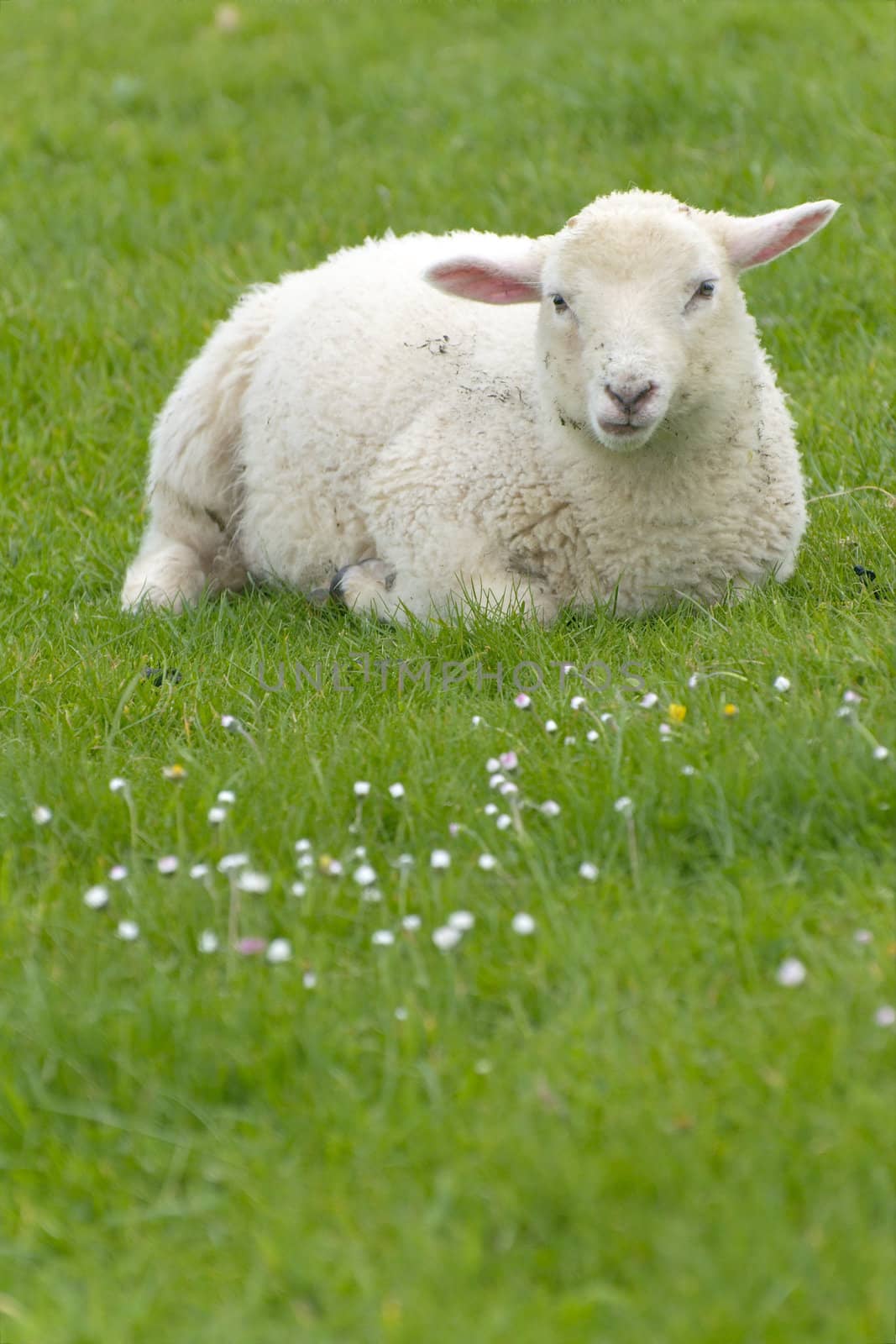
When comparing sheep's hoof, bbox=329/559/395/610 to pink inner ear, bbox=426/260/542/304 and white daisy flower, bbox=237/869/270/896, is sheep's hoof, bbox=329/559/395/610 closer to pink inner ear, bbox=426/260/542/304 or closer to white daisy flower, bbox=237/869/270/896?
pink inner ear, bbox=426/260/542/304

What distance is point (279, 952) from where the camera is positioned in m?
2.95

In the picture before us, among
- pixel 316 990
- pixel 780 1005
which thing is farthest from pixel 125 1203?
pixel 780 1005

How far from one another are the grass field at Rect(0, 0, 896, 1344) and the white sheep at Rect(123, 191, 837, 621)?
8.8 inches

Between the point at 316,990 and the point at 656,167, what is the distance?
5.62 m

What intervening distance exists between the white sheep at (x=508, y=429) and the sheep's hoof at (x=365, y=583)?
12mm

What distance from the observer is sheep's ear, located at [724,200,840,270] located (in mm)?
4605

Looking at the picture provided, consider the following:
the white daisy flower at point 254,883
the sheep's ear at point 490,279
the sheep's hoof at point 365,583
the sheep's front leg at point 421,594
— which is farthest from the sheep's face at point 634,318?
the white daisy flower at point 254,883

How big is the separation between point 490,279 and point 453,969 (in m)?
2.41

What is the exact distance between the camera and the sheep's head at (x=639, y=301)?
167 inches

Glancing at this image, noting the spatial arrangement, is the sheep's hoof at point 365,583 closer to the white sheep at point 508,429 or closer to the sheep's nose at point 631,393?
the white sheep at point 508,429

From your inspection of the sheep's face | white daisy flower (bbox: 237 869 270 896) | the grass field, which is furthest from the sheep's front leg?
white daisy flower (bbox: 237 869 270 896)

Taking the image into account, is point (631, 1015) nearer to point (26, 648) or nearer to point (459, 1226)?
point (459, 1226)

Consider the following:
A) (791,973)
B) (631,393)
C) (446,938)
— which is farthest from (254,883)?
(631,393)

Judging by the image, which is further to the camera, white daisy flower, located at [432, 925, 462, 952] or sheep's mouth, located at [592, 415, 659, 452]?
sheep's mouth, located at [592, 415, 659, 452]
